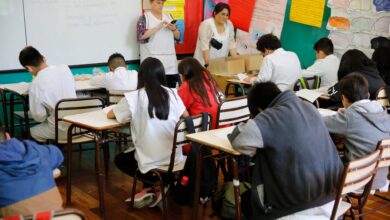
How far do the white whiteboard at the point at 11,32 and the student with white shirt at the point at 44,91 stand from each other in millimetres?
1319

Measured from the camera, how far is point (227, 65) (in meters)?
5.88

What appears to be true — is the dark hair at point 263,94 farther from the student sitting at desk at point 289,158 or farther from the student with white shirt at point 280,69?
the student with white shirt at point 280,69

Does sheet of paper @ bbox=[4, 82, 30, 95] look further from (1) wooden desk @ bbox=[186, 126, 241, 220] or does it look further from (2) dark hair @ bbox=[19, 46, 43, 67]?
(1) wooden desk @ bbox=[186, 126, 241, 220]

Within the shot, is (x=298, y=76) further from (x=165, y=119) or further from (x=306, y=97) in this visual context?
(x=165, y=119)

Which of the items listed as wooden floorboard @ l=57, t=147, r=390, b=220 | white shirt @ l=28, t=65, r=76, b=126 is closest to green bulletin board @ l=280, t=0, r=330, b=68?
wooden floorboard @ l=57, t=147, r=390, b=220

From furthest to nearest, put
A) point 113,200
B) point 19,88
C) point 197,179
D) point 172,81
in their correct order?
point 172,81, point 19,88, point 113,200, point 197,179

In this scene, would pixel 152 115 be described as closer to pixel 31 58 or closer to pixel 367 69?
pixel 31 58

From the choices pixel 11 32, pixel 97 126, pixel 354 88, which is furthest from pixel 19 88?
pixel 354 88

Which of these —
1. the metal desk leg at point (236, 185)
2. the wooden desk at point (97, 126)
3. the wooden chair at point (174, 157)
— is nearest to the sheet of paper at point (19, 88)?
the wooden desk at point (97, 126)

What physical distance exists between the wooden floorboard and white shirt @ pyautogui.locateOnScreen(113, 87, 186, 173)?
52 cm

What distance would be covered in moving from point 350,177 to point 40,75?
2815mm

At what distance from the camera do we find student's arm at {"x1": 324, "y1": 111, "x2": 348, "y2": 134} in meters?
2.96

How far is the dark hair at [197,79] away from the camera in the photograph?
3477 mm

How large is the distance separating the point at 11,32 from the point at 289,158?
13.4 ft
